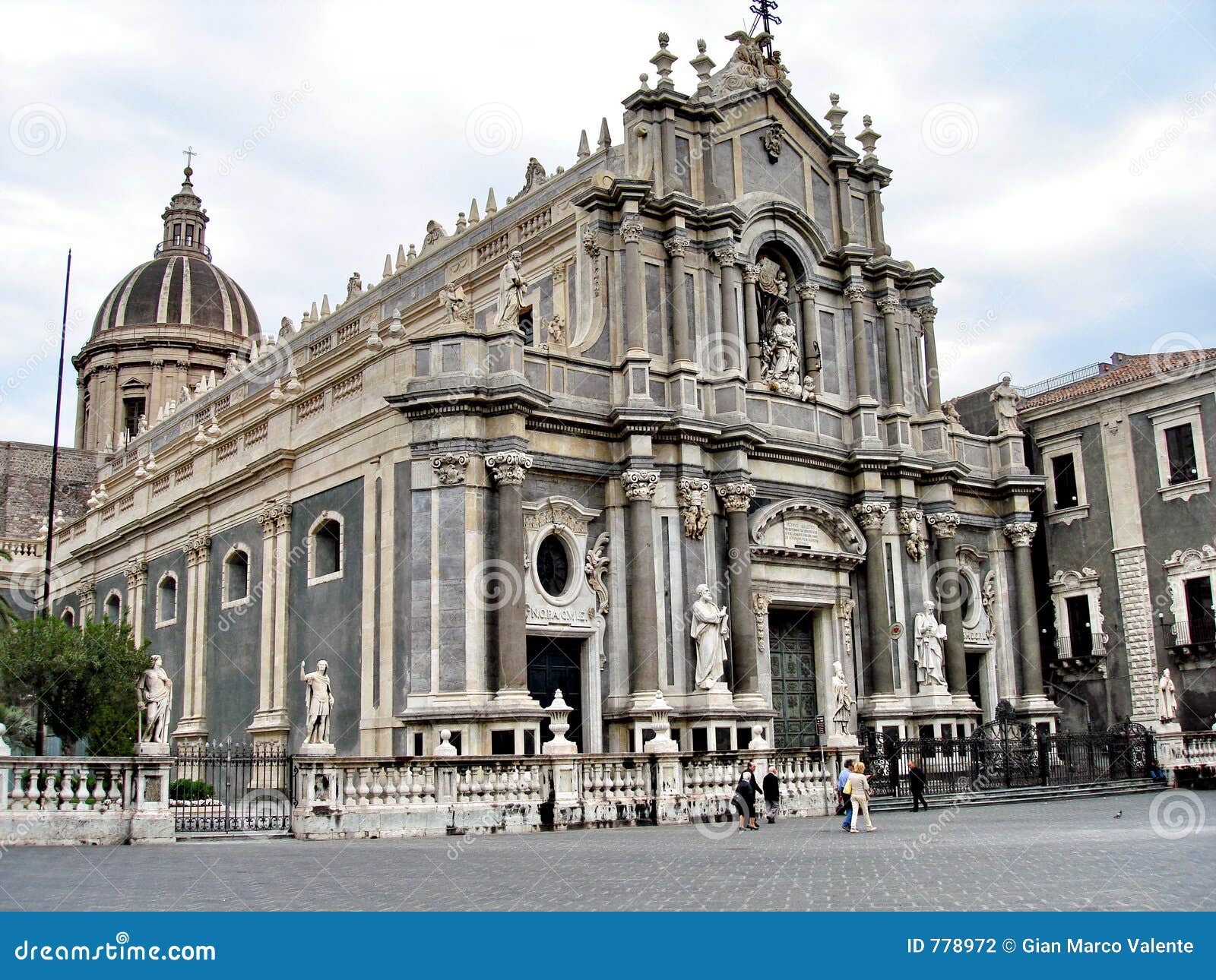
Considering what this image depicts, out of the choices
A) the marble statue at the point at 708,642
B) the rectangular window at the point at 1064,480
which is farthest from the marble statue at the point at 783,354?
the rectangular window at the point at 1064,480

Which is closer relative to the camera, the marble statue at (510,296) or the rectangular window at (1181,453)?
the marble statue at (510,296)

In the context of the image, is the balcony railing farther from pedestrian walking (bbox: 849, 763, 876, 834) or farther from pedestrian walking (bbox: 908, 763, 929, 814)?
pedestrian walking (bbox: 849, 763, 876, 834)

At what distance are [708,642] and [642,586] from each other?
6.13ft

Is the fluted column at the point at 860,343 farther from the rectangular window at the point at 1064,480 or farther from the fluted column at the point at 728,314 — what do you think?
the rectangular window at the point at 1064,480

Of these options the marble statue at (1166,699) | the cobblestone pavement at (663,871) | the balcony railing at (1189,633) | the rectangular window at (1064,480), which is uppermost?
the rectangular window at (1064,480)

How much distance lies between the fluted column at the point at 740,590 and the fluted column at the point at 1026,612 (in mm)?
10258

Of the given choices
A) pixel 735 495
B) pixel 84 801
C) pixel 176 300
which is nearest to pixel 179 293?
pixel 176 300

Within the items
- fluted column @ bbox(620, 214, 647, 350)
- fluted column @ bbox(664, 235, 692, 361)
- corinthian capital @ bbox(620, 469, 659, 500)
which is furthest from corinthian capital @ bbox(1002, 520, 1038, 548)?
fluted column @ bbox(620, 214, 647, 350)

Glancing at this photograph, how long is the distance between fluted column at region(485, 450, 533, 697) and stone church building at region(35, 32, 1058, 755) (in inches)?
2.0

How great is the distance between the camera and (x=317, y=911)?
10586mm

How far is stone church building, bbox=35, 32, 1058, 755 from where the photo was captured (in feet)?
88.3

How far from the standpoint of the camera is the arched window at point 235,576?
3447 cm

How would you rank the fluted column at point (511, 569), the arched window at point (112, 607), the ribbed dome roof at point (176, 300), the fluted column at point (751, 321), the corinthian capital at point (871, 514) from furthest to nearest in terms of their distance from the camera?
the ribbed dome roof at point (176, 300), the arched window at point (112, 607), the corinthian capital at point (871, 514), the fluted column at point (751, 321), the fluted column at point (511, 569)

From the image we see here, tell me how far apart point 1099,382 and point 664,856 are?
27446 millimetres
